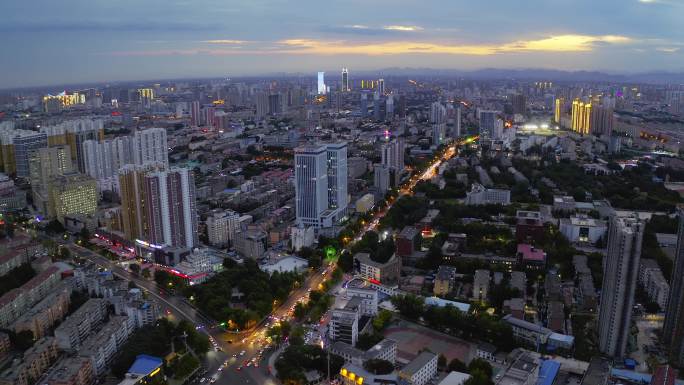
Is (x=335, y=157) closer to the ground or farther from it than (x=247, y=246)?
farther from it

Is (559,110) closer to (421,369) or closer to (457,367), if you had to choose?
(457,367)

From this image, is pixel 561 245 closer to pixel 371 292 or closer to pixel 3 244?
pixel 371 292

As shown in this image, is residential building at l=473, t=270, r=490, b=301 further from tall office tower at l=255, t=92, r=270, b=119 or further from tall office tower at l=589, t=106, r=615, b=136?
tall office tower at l=255, t=92, r=270, b=119

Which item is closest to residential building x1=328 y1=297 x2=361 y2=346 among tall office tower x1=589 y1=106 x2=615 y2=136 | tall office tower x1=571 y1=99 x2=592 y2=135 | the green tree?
the green tree

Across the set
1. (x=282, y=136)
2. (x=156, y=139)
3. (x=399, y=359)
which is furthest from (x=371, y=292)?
(x=282, y=136)

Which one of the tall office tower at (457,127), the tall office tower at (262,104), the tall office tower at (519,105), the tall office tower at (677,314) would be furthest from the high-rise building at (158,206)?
the tall office tower at (519,105)
